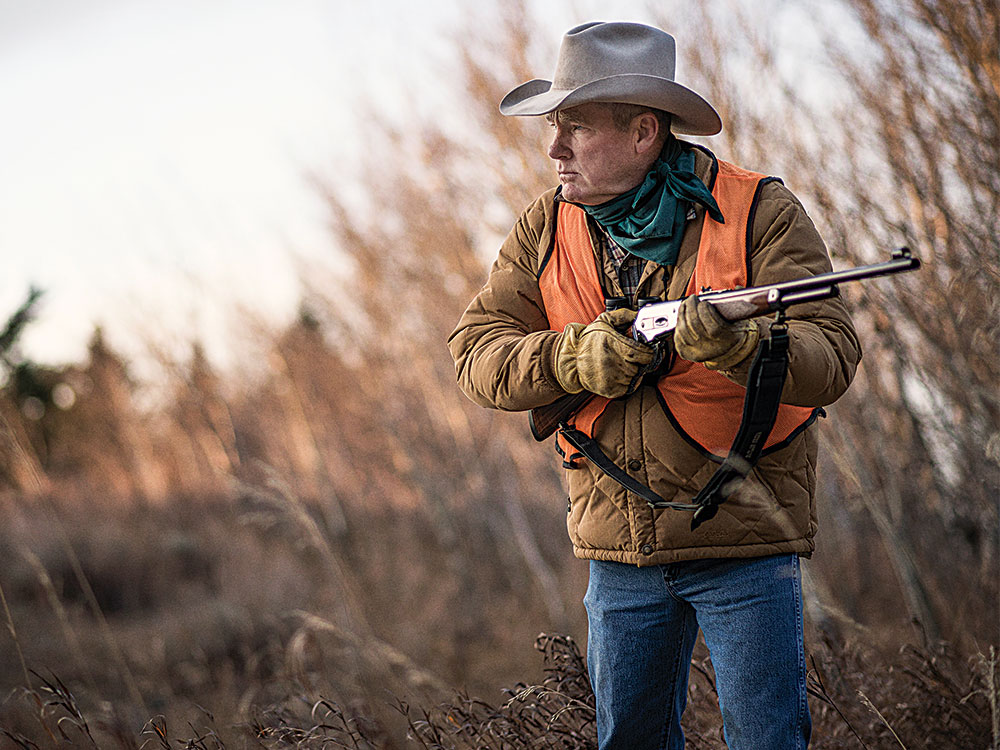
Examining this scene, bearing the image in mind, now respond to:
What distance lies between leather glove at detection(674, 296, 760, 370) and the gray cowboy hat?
580mm

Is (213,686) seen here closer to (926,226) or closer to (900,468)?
(900,468)

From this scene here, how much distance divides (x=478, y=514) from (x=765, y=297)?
10.6 meters

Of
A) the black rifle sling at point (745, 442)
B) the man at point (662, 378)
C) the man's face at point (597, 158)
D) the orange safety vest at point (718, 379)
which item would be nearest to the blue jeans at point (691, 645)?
the man at point (662, 378)

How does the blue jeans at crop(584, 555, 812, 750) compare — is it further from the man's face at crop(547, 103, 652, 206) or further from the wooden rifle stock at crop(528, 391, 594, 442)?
the man's face at crop(547, 103, 652, 206)

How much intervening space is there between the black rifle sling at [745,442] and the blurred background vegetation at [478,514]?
681 mm

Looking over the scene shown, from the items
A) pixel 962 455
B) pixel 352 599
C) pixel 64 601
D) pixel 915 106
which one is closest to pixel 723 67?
pixel 915 106

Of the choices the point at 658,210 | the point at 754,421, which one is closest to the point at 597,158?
the point at 658,210

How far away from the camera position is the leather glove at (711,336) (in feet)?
5.98

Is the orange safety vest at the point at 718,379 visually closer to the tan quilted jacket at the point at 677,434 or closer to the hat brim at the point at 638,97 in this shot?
the tan quilted jacket at the point at 677,434

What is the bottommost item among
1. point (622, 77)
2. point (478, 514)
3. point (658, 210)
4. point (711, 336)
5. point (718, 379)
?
point (478, 514)

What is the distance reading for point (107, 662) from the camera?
7133mm

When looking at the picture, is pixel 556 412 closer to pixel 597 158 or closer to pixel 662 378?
pixel 662 378

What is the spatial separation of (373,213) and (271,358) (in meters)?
5.49

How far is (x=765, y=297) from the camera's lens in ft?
5.91
